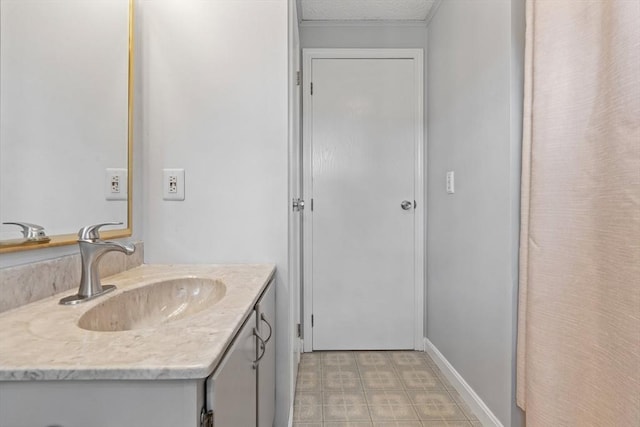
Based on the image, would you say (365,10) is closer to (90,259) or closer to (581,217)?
(581,217)

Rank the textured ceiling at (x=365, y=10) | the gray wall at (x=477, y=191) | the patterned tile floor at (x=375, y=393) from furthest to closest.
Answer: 1. the textured ceiling at (x=365, y=10)
2. the patterned tile floor at (x=375, y=393)
3. the gray wall at (x=477, y=191)

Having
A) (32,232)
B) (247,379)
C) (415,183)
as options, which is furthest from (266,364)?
(415,183)

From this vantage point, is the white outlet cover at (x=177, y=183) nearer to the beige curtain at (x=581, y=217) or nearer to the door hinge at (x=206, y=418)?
the door hinge at (x=206, y=418)

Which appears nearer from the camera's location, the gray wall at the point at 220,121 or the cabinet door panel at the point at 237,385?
the cabinet door panel at the point at 237,385

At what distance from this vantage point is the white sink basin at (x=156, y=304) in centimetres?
85

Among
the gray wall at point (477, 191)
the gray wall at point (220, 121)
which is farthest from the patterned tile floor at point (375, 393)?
the gray wall at point (220, 121)

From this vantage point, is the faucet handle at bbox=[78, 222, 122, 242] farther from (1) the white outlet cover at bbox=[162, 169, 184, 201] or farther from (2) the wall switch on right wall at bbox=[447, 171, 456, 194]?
(2) the wall switch on right wall at bbox=[447, 171, 456, 194]

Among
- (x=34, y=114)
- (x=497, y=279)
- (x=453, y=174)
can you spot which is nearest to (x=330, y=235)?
(x=453, y=174)

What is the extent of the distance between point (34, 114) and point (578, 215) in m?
1.51

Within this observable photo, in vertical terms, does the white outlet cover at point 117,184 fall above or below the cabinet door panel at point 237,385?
above

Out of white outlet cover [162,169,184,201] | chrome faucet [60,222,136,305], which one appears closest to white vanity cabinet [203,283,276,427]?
chrome faucet [60,222,136,305]

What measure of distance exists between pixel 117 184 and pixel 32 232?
0.38 meters

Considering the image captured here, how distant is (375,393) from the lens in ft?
5.87

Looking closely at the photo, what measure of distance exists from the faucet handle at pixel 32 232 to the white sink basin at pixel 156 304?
0.23 metres
